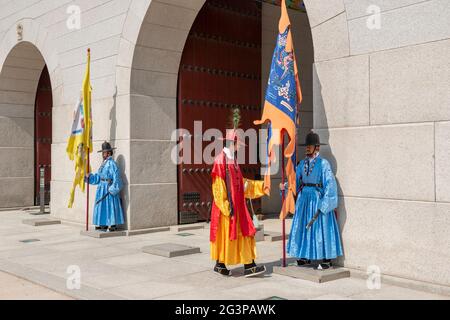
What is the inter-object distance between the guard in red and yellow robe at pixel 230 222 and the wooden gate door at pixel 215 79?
14.0ft

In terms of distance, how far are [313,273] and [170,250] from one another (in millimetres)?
2367

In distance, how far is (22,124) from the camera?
14.2 metres

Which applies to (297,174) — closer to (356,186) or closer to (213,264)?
(356,186)

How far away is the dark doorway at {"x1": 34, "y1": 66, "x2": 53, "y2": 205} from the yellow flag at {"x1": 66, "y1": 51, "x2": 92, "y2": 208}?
4948mm

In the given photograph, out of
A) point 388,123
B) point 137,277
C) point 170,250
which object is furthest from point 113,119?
point 388,123

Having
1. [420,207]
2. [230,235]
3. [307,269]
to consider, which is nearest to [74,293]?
[230,235]

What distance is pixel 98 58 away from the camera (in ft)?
33.7

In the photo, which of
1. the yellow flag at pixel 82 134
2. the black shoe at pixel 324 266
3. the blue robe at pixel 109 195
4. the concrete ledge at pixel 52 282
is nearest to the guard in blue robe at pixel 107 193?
the blue robe at pixel 109 195

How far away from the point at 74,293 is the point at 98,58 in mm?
6126

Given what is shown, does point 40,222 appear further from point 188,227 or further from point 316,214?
point 316,214

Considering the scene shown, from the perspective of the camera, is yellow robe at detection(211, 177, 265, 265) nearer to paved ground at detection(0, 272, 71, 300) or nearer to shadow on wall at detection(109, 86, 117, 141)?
paved ground at detection(0, 272, 71, 300)

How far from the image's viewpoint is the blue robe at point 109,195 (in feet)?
30.4

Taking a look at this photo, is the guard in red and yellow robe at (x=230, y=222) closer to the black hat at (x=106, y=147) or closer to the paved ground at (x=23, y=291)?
the paved ground at (x=23, y=291)

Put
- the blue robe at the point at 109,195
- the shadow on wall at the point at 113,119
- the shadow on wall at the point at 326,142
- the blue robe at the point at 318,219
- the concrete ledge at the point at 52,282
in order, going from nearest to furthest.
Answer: the concrete ledge at the point at 52,282 → the blue robe at the point at 318,219 → the shadow on wall at the point at 326,142 → the blue robe at the point at 109,195 → the shadow on wall at the point at 113,119
